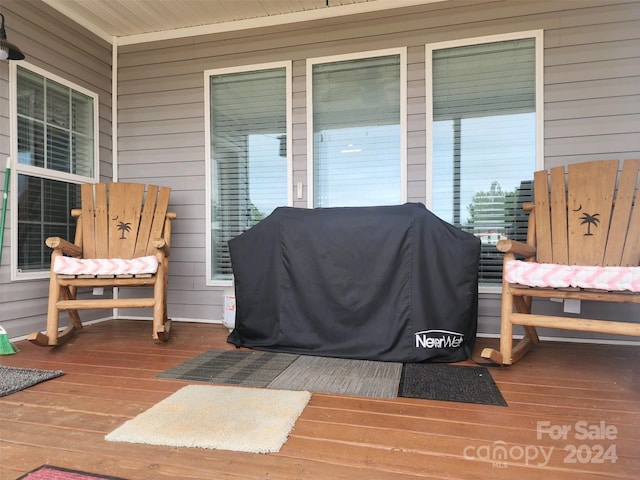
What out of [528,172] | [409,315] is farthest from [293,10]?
[409,315]

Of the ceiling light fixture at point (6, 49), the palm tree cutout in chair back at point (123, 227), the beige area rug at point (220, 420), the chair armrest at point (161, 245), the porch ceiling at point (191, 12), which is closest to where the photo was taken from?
the beige area rug at point (220, 420)

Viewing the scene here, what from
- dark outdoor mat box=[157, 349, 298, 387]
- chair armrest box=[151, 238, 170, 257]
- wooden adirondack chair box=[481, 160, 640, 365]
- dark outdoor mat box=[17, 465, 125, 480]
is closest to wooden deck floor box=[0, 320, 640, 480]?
dark outdoor mat box=[17, 465, 125, 480]

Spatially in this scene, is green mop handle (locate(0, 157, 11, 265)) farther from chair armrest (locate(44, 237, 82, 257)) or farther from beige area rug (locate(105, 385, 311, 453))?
beige area rug (locate(105, 385, 311, 453))

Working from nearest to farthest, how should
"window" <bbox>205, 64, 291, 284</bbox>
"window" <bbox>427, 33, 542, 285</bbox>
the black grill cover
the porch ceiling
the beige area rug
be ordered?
the beige area rug
the black grill cover
"window" <bbox>427, 33, 542, 285</bbox>
the porch ceiling
"window" <bbox>205, 64, 291, 284</bbox>

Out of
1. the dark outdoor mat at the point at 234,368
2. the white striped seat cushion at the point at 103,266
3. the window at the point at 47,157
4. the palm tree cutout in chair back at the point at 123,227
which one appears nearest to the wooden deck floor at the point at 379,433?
the dark outdoor mat at the point at 234,368

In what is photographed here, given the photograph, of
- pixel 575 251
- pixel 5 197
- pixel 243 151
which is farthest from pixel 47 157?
pixel 575 251

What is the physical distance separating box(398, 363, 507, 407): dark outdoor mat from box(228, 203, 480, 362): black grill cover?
11cm

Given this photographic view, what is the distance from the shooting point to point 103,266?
2.54 m

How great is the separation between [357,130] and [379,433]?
8.03 feet

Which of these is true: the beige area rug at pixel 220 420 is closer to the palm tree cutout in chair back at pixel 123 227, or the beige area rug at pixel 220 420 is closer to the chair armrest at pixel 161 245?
the chair armrest at pixel 161 245

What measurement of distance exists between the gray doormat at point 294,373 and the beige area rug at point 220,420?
136 mm

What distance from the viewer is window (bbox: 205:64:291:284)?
336cm

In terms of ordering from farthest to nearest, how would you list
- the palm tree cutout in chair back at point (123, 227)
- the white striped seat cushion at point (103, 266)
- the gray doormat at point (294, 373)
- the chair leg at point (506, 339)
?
the palm tree cutout in chair back at point (123, 227), the white striped seat cushion at point (103, 266), the chair leg at point (506, 339), the gray doormat at point (294, 373)

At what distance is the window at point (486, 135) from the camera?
9.46 ft
